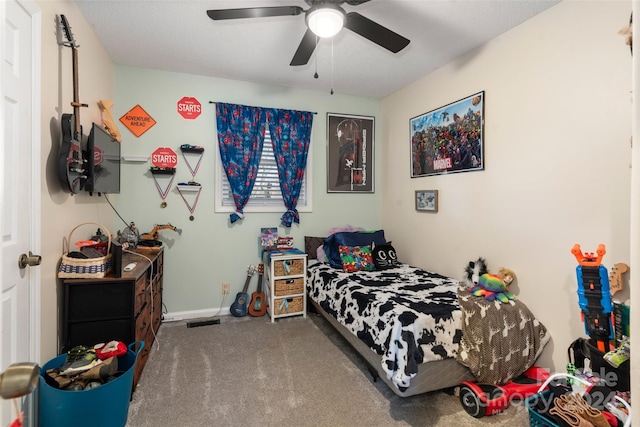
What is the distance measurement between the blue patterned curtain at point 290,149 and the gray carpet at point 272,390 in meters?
1.56

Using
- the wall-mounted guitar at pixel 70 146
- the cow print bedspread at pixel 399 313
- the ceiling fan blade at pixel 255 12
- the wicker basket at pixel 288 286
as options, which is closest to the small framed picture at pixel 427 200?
the cow print bedspread at pixel 399 313

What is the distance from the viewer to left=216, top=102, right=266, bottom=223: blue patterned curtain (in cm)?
351

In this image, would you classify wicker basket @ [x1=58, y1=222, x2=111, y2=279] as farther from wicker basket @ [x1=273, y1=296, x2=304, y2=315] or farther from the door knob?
wicker basket @ [x1=273, y1=296, x2=304, y2=315]

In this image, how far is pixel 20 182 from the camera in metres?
1.57

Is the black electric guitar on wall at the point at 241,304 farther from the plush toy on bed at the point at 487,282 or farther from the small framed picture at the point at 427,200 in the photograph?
the plush toy on bed at the point at 487,282

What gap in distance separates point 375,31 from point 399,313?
1.92 meters

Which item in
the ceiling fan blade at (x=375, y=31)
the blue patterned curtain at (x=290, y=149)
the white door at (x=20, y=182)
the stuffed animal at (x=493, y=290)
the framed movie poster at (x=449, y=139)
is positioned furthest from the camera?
the blue patterned curtain at (x=290, y=149)

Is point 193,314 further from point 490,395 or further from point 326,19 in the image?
point 326,19

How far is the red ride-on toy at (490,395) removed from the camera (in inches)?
74.7

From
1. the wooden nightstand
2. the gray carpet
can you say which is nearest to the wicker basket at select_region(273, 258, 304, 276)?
the wooden nightstand

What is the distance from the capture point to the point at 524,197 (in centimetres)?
241

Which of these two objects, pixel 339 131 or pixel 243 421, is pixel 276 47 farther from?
pixel 243 421

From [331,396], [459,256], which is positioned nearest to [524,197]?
[459,256]

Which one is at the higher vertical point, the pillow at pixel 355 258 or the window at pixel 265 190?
the window at pixel 265 190
